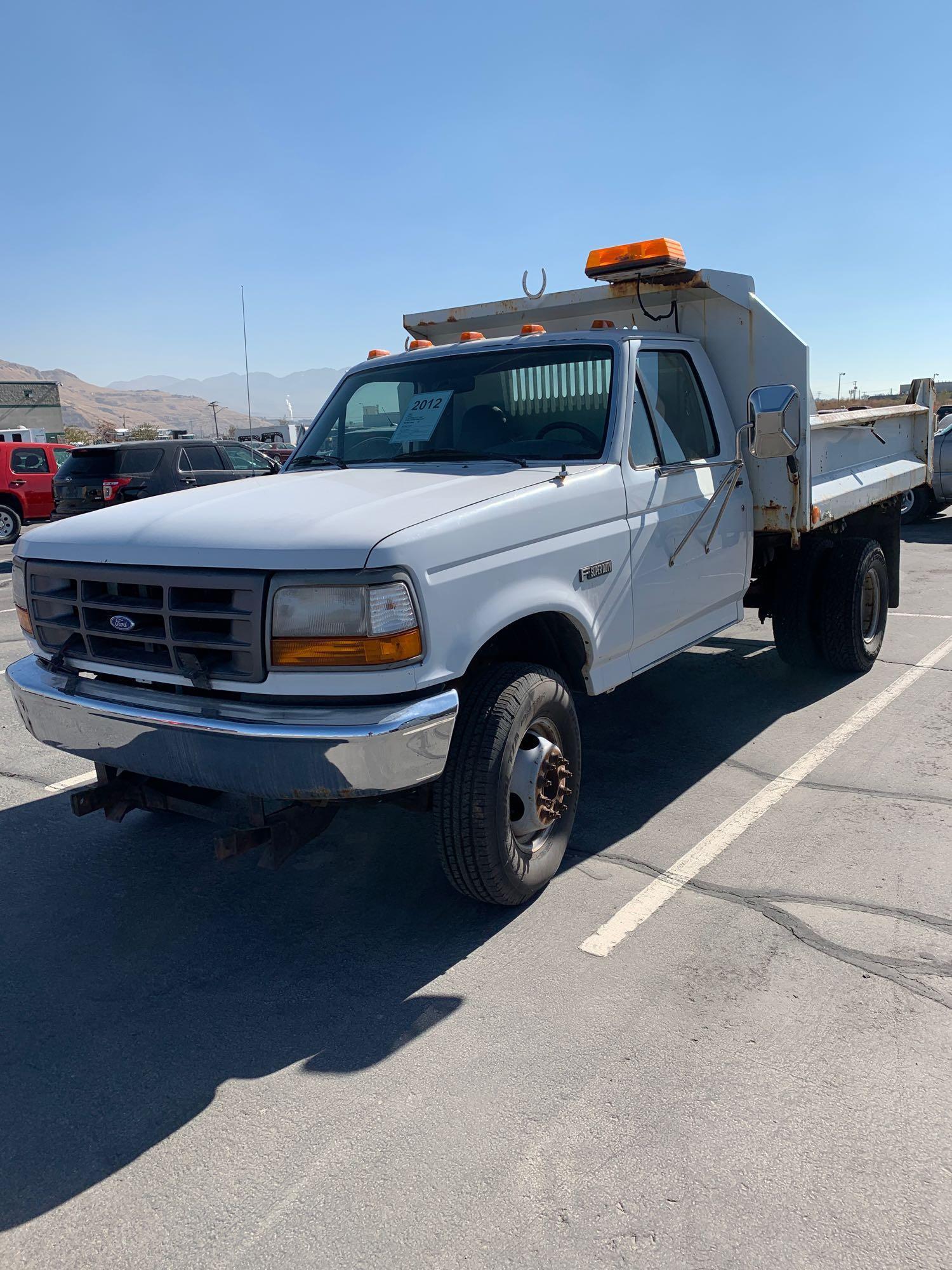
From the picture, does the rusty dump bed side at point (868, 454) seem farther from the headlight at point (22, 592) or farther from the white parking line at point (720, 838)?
the headlight at point (22, 592)

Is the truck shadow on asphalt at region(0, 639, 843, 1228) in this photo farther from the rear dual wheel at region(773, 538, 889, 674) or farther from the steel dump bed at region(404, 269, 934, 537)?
the rear dual wheel at region(773, 538, 889, 674)

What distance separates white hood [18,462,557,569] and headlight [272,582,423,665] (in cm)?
9

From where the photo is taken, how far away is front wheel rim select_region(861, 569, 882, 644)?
6527 mm

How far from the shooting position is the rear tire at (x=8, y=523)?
691 inches

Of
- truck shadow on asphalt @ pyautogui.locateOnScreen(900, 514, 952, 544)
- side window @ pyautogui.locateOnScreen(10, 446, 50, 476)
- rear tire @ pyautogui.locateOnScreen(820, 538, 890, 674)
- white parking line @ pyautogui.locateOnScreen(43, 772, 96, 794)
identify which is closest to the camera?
white parking line @ pyautogui.locateOnScreen(43, 772, 96, 794)

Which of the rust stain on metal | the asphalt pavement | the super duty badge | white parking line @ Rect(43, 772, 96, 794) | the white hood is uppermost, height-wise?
the white hood

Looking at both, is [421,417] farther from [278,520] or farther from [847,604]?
[847,604]

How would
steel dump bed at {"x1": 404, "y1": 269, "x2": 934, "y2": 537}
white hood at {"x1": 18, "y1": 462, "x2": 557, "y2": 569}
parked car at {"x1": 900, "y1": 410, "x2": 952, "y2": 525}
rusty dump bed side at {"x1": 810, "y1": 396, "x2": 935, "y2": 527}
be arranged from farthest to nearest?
parked car at {"x1": 900, "y1": 410, "x2": 952, "y2": 525} < rusty dump bed side at {"x1": 810, "y1": 396, "x2": 935, "y2": 527} < steel dump bed at {"x1": 404, "y1": 269, "x2": 934, "y2": 537} < white hood at {"x1": 18, "y1": 462, "x2": 557, "y2": 569}

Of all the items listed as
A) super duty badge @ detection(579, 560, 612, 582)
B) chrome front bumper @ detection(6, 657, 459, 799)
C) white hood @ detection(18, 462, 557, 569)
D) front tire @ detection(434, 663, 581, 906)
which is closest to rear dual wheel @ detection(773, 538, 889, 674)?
A: super duty badge @ detection(579, 560, 612, 582)

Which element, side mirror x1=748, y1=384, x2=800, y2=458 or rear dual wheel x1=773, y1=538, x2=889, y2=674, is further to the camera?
rear dual wheel x1=773, y1=538, x2=889, y2=674

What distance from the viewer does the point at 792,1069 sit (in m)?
2.70

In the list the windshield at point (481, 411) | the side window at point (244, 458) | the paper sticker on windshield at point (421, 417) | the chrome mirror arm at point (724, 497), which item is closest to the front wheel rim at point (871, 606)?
the chrome mirror arm at point (724, 497)

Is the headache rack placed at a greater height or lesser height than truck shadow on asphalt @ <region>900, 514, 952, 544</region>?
greater

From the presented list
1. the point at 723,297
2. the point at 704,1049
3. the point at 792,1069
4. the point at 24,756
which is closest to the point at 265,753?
the point at 704,1049
